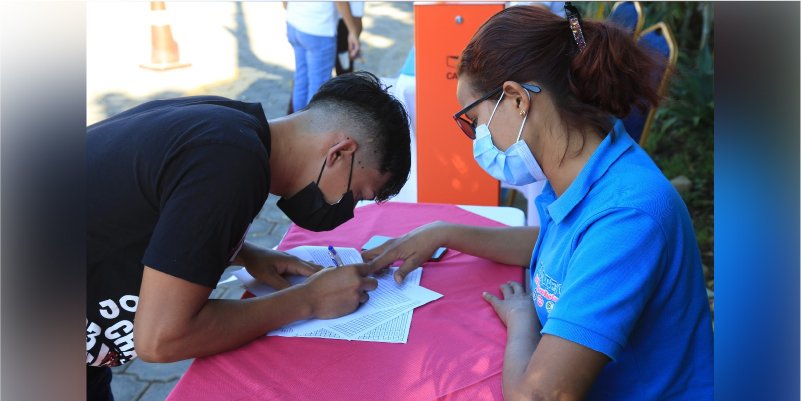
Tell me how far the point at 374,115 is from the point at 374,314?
474 millimetres

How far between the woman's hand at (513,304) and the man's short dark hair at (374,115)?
0.39 m

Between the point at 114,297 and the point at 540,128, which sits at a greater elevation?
the point at 540,128

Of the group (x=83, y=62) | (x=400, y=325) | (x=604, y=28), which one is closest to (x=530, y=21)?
(x=604, y=28)

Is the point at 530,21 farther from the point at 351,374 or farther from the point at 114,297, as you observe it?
the point at 114,297

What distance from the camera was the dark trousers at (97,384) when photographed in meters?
1.88

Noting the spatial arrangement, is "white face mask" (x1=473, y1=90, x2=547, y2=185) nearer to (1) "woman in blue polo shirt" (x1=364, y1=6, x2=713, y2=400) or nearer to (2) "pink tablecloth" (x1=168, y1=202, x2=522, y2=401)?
(1) "woman in blue polo shirt" (x1=364, y1=6, x2=713, y2=400)

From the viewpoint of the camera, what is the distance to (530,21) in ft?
4.77

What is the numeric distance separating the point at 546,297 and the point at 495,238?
0.48 metres

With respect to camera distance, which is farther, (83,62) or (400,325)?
(400,325)

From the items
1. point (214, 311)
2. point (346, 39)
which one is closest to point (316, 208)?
point (214, 311)

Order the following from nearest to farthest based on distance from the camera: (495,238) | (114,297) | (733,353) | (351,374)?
(733,353) < (351,374) < (114,297) < (495,238)

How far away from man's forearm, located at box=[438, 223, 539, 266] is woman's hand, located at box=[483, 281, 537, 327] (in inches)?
7.3

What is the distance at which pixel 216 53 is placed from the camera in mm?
7715

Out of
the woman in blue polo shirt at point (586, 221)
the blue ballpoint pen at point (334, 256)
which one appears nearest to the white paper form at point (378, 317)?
the blue ballpoint pen at point (334, 256)
